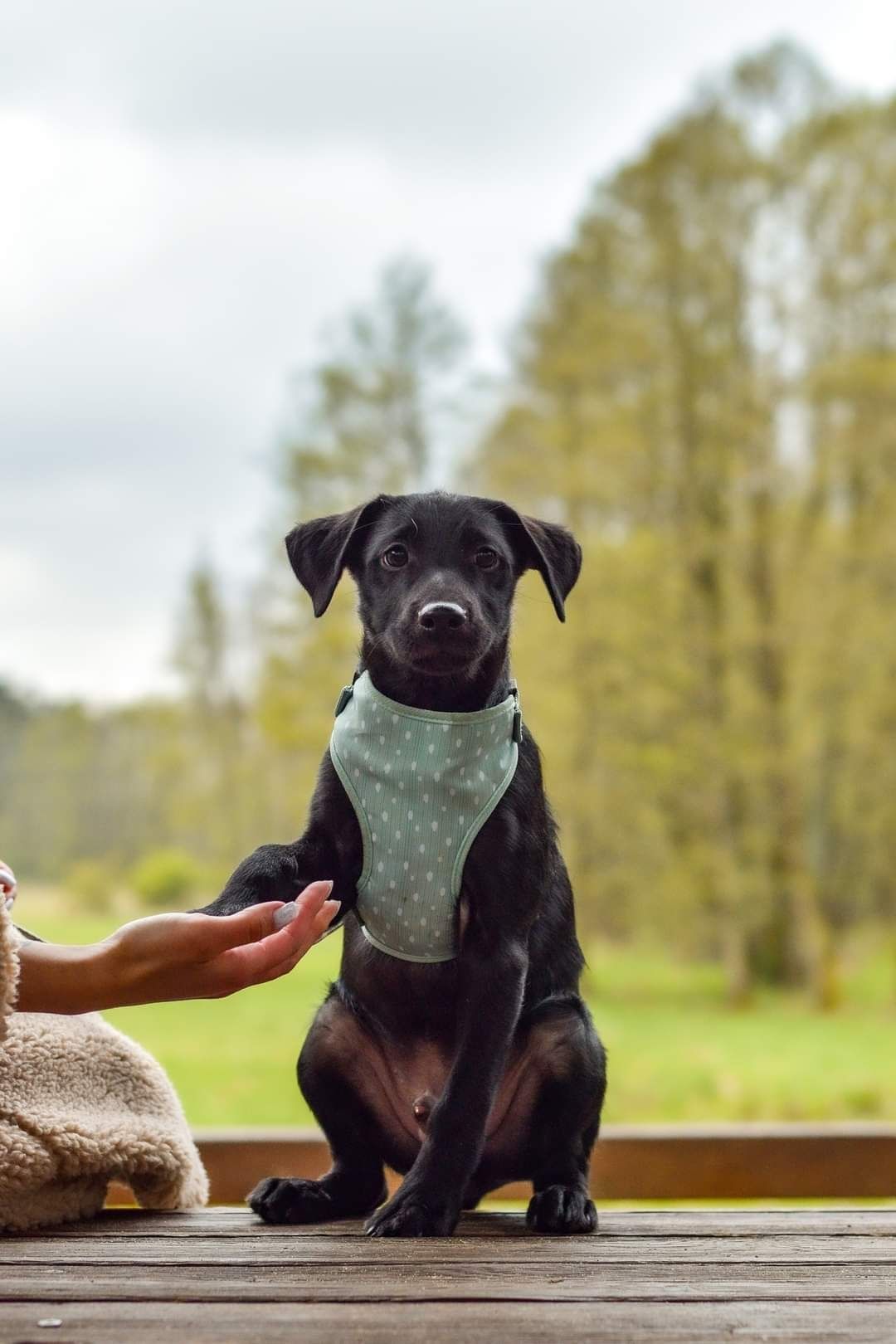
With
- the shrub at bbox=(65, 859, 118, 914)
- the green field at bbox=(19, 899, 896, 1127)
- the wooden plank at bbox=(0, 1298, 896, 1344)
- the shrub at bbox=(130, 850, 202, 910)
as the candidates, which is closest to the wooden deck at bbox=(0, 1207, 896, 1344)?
the wooden plank at bbox=(0, 1298, 896, 1344)

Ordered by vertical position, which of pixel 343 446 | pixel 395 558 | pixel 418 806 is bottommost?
pixel 418 806

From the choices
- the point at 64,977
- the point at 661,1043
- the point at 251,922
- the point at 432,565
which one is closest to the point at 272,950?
the point at 251,922

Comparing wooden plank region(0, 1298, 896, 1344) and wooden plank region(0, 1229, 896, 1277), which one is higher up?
wooden plank region(0, 1298, 896, 1344)

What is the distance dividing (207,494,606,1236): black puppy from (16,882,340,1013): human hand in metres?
0.17

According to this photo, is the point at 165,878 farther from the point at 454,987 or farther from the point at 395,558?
the point at 454,987

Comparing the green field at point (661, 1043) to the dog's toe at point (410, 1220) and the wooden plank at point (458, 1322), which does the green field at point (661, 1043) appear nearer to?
the dog's toe at point (410, 1220)

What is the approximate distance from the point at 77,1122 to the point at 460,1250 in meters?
0.67

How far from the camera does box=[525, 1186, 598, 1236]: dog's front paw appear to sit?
6.73 feet

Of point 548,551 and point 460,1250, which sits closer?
point 460,1250

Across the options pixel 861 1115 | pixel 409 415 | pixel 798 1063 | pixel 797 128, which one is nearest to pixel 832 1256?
pixel 861 1115

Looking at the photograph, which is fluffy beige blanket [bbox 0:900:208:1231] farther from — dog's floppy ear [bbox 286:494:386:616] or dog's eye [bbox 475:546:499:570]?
dog's eye [bbox 475:546:499:570]

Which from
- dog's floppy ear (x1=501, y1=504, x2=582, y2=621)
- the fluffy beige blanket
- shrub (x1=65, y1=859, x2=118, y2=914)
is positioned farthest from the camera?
shrub (x1=65, y1=859, x2=118, y2=914)

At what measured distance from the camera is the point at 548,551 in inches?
101

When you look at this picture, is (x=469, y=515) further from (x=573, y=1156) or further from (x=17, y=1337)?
(x=17, y=1337)
